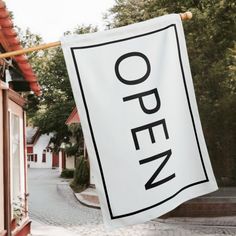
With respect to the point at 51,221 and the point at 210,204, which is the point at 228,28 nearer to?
the point at 210,204

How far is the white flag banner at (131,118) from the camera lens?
130 inches

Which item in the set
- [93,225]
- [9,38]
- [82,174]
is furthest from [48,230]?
[82,174]

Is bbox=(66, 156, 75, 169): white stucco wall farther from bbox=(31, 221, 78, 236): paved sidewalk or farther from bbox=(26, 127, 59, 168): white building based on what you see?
bbox=(31, 221, 78, 236): paved sidewalk

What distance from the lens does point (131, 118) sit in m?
3.35

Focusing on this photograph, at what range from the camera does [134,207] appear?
3.32 m

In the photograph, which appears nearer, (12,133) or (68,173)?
(12,133)

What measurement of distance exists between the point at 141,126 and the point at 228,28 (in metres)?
21.0

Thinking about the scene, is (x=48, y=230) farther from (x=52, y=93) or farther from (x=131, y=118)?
(x=52, y=93)

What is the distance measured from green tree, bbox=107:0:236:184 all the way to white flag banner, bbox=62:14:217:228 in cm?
1893

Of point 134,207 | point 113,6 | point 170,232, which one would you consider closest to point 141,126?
point 134,207

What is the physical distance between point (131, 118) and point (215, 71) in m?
19.5

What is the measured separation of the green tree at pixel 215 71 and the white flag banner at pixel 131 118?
18926 mm

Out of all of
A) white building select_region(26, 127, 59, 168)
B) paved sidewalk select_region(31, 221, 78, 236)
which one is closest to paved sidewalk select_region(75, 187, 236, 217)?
paved sidewalk select_region(31, 221, 78, 236)

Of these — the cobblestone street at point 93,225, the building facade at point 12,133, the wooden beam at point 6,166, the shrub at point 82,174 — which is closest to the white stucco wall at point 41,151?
the shrub at point 82,174
